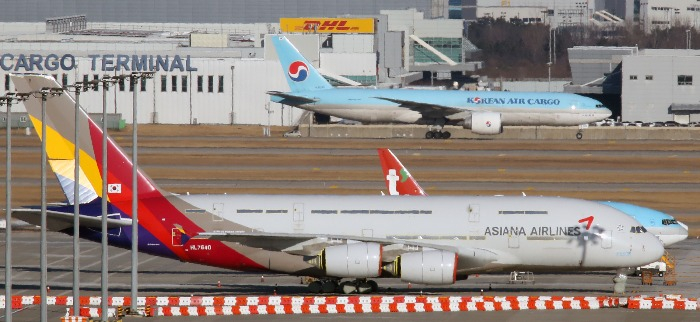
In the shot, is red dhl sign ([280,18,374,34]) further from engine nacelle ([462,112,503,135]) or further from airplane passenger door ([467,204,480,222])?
airplane passenger door ([467,204,480,222])

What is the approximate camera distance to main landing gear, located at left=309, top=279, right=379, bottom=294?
51406 millimetres

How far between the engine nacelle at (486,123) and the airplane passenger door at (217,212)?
6782 centimetres

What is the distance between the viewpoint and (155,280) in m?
56.5

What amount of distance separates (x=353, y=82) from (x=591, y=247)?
97916 millimetres

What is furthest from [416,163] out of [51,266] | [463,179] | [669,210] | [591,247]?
[591,247]

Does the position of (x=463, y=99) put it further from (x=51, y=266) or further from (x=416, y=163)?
(x=51, y=266)

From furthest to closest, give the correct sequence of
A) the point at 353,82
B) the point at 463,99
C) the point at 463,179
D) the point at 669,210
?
the point at 353,82, the point at 463,99, the point at 463,179, the point at 669,210

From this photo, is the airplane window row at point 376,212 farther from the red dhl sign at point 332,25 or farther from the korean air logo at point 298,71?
the red dhl sign at point 332,25

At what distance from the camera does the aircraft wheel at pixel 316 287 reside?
170ft

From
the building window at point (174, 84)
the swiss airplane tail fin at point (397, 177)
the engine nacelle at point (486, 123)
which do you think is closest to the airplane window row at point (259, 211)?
the swiss airplane tail fin at point (397, 177)

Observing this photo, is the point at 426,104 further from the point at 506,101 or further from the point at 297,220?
the point at 297,220

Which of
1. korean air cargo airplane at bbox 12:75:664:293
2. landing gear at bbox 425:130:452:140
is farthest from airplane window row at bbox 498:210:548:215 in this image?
landing gear at bbox 425:130:452:140

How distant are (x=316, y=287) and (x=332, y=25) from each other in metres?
128

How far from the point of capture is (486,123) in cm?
11631
